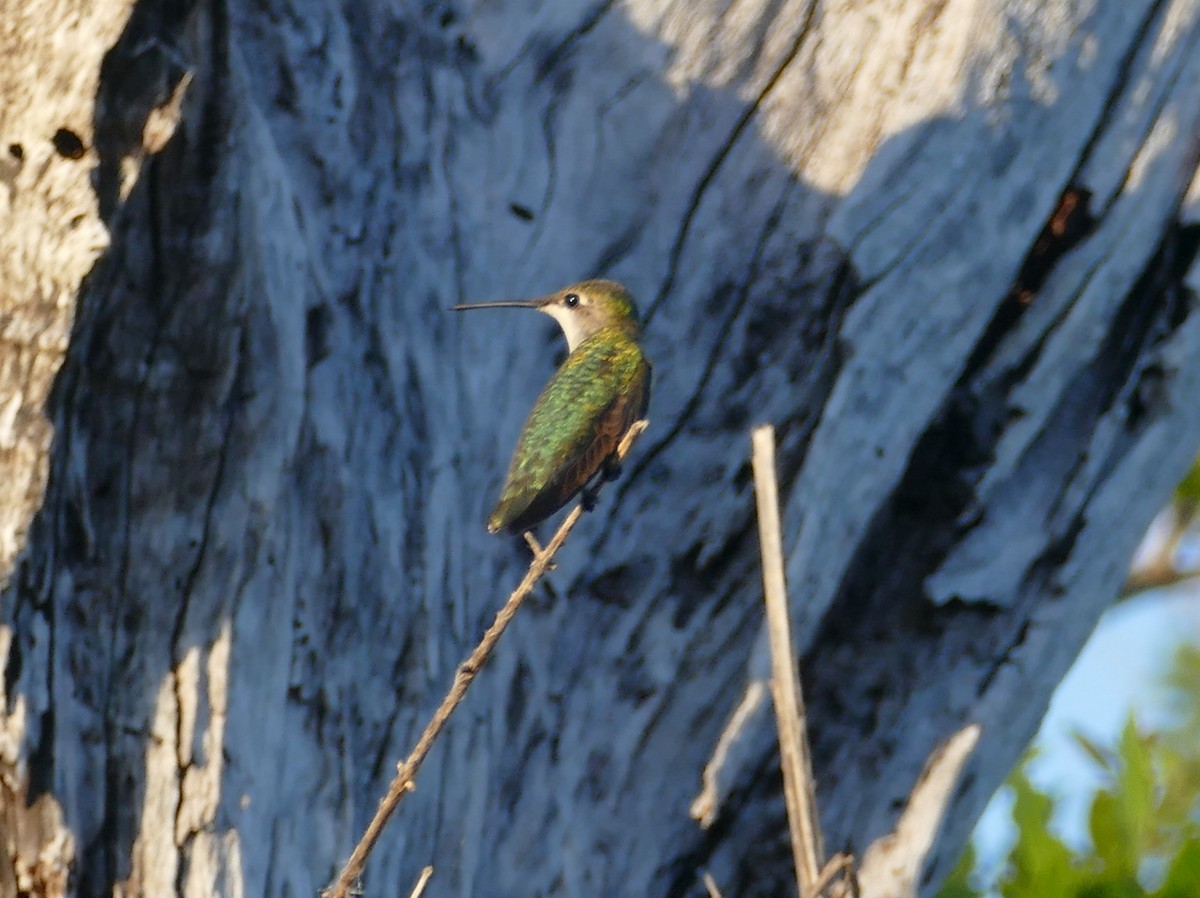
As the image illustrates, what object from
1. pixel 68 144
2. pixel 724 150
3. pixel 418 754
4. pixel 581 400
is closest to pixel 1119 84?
pixel 724 150

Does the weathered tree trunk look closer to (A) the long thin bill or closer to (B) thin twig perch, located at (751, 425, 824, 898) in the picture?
(A) the long thin bill

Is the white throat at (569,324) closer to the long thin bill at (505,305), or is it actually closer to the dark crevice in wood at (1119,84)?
the long thin bill at (505,305)

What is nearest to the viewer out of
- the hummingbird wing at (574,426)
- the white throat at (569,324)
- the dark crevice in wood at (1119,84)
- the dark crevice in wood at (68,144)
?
the dark crevice in wood at (68,144)

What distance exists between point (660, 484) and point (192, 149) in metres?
1.53

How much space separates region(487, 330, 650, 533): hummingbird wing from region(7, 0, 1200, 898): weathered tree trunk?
0.33 ft

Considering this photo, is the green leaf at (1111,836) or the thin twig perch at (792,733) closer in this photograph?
the thin twig perch at (792,733)

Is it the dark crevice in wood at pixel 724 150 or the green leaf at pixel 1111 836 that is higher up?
the dark crevice in wood at pixel 724 150

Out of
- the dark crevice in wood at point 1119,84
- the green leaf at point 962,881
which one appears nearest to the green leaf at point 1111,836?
the green leaf at point 962,881

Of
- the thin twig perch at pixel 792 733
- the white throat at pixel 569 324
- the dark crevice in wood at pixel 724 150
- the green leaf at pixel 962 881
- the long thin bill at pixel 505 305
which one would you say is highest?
the dark crevice in wood at pixel 724 150

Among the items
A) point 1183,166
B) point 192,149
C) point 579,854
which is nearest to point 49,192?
point 192,149

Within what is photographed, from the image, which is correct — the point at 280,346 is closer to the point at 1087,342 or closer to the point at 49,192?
the point at 49,192

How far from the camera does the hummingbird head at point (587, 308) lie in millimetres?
3415

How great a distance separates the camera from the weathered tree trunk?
2369mm

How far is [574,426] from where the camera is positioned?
3.34m
